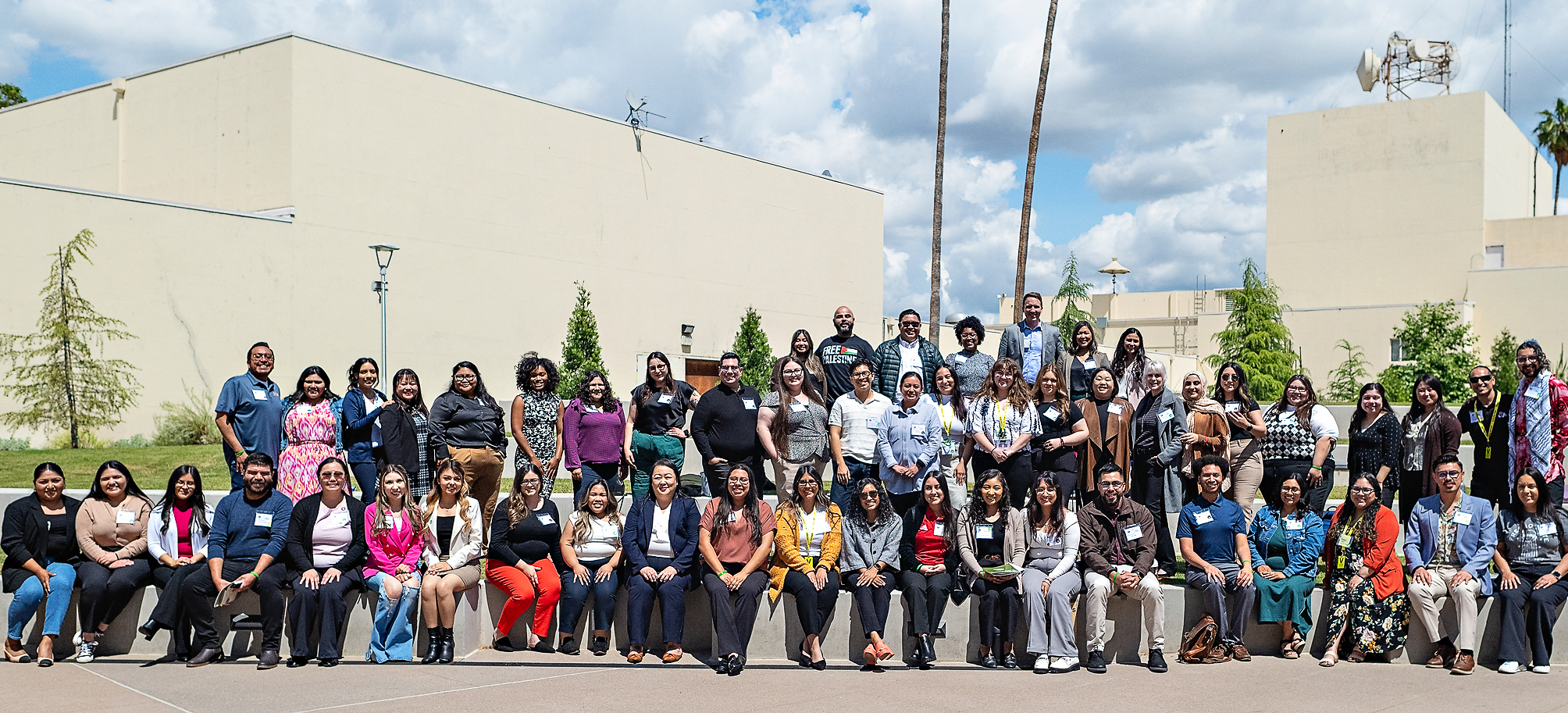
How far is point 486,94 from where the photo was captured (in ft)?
81.9

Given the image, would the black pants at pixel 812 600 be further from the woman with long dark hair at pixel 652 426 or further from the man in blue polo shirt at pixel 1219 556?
the man in blue polo shirt at pixel 1219 556

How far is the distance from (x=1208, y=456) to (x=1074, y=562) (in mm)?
1307

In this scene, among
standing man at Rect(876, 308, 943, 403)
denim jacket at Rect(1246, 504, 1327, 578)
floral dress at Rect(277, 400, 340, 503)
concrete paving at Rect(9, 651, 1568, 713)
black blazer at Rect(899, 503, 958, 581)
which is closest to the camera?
concrete paving at Rect(9, 651, 1568, 713)

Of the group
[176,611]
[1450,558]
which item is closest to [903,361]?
[1450,558]

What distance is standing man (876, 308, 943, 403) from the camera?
915 centimetres

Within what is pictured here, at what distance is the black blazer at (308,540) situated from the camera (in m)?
7.31

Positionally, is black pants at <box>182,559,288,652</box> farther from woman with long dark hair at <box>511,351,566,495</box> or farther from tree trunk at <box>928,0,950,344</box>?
tree trunk at <box>928,0,950,344</box>

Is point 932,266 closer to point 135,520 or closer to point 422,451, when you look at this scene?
point 422,451

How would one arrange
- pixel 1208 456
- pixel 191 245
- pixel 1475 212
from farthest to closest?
pixel 1475 212
pixel 191 245
pixel 1208 456

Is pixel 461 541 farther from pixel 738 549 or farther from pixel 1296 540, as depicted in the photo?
pixel 1296 540

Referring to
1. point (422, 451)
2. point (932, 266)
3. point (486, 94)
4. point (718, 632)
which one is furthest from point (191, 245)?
point (718, 632)

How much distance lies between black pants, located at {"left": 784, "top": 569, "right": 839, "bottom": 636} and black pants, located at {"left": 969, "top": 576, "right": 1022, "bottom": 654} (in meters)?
0.89

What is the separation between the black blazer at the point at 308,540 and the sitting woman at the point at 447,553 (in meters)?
0.38

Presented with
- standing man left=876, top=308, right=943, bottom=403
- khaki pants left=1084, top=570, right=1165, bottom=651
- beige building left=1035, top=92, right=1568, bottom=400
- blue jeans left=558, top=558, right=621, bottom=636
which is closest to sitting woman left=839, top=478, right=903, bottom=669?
khaki pants left=1084, top=570, right=1165, bottom=651
